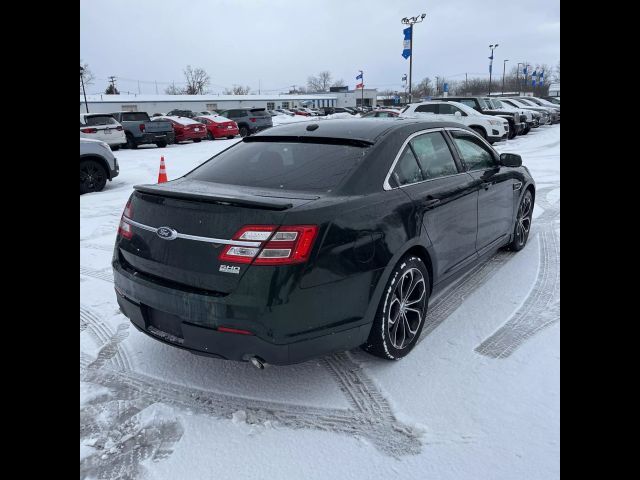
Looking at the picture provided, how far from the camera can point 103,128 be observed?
18125 mm

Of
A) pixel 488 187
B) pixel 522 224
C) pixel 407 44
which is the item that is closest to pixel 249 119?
pixel 407 44

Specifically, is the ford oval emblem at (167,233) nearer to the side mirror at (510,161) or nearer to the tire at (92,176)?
the side mirror at (510,161)

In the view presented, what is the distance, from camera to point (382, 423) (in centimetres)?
271

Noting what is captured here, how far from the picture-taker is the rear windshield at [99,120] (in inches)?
709

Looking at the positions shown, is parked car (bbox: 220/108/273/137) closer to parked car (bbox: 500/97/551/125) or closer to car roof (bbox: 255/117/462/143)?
parked car (bbox: 500/97/551/125)

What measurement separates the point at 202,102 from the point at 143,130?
186ft

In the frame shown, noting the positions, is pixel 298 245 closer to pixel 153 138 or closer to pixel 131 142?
pixel 153 138

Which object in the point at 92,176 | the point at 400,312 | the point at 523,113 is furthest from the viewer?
the point at 523,113

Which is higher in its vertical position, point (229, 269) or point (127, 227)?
point (127, 227)

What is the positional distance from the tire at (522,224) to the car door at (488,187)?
1.17 ft

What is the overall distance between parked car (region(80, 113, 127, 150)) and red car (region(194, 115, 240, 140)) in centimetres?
531
